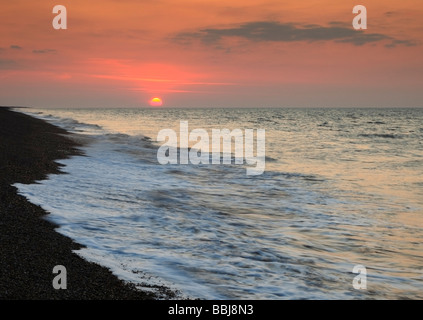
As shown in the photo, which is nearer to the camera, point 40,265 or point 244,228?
point 40,265

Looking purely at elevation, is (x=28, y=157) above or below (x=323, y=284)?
above

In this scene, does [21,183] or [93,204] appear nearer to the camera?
[93,204]

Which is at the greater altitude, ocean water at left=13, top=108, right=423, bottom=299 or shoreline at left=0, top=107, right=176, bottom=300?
shoreline at left=0, top=107, right=176, bottom=300

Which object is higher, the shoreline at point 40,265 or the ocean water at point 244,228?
the shoreline at point 40,265

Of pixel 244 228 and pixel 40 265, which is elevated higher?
pixel 40 265

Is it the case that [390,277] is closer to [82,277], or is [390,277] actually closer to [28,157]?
[82,277]

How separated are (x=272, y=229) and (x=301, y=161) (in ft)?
59.8

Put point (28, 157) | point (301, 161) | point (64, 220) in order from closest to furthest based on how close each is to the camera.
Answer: point (64, 220) < point (28, 157) < point (301, 161)

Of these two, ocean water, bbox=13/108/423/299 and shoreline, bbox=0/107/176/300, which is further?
ocean water, bbox=13/108/423/299

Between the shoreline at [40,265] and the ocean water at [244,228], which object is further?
the ocean water at [244,228]
